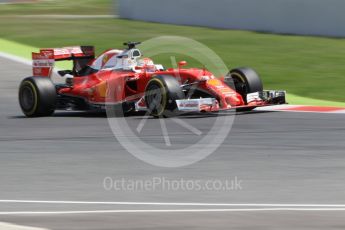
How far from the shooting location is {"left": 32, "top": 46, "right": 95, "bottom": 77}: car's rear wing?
17281mm

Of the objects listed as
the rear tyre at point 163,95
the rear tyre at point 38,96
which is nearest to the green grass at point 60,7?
the rear tyre at point 38,96

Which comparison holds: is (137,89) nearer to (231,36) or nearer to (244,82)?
(244,82)

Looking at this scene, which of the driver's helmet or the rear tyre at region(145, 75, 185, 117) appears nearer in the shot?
the rear tyre at region(145, 75, 185, 117)

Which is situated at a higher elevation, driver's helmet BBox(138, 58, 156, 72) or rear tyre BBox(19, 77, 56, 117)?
driver's helmet BBox(138, 58, 156, 72)

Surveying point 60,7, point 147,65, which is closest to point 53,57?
point 147,65

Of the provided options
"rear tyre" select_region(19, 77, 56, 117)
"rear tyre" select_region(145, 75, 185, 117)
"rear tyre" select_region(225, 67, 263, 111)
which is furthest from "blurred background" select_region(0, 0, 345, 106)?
"rear tyre" select_region(19, 77, 56, 117)

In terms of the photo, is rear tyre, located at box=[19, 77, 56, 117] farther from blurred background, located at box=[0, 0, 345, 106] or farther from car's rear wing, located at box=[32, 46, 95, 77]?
blurred background, located at box=[0, 0, 345, 106]

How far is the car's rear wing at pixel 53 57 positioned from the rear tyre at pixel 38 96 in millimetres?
776

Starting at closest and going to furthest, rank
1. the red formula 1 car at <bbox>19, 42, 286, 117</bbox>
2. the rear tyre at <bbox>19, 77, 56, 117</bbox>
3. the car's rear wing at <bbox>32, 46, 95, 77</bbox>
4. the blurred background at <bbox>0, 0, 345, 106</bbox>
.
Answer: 1. the red formula 1 car at <bbox>19, 42, 286, 117</bbox>
2. the rear tyre at <bbox>19, 77, 56, 117</bbox>
3. the car's rear wing at <bbox>32, 46, 95, 77</bbox>
4. the blurred background at <bbox>0, 0, 345, 106</bbox>

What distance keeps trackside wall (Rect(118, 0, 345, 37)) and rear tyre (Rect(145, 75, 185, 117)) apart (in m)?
12.5

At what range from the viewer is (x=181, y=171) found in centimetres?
1036

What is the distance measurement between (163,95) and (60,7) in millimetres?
34109

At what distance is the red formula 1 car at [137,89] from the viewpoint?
1526cm

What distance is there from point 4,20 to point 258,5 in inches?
534
